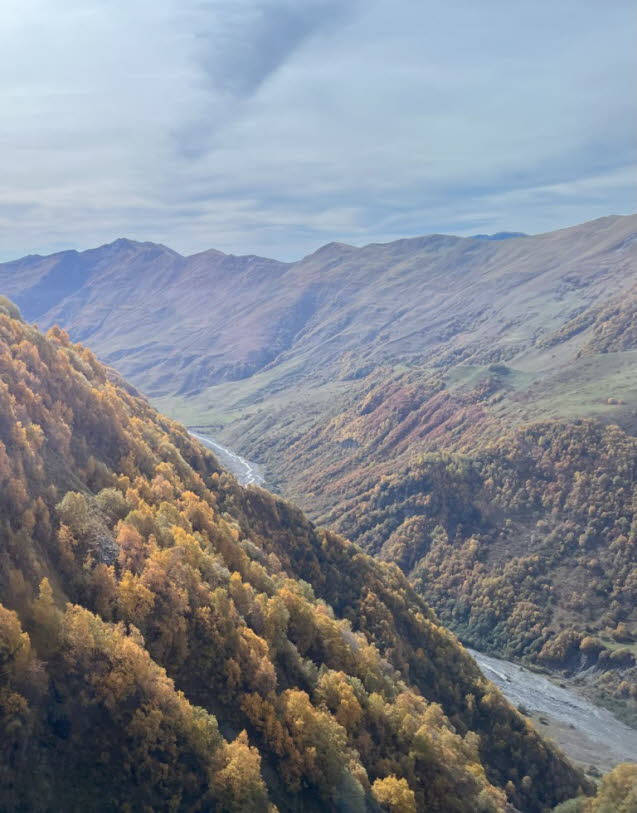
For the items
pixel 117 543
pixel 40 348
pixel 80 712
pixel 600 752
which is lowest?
pixel 600 752

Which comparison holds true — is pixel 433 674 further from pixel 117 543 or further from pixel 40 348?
pixel 40 348

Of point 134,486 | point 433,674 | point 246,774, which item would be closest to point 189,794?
point 246,774

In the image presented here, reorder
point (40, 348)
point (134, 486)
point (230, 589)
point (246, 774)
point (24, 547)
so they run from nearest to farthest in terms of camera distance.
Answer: point (246, 774) < point (24, 547) < point (230, 589) < point (134, 486) < point (40, 348)

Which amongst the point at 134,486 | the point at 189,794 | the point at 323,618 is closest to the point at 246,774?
the point at 189,794

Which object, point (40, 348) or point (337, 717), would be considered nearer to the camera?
point (337, 717)

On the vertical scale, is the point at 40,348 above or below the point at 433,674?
above

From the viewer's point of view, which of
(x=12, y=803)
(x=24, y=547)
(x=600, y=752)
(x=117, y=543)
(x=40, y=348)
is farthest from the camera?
(x=600, y=752)
